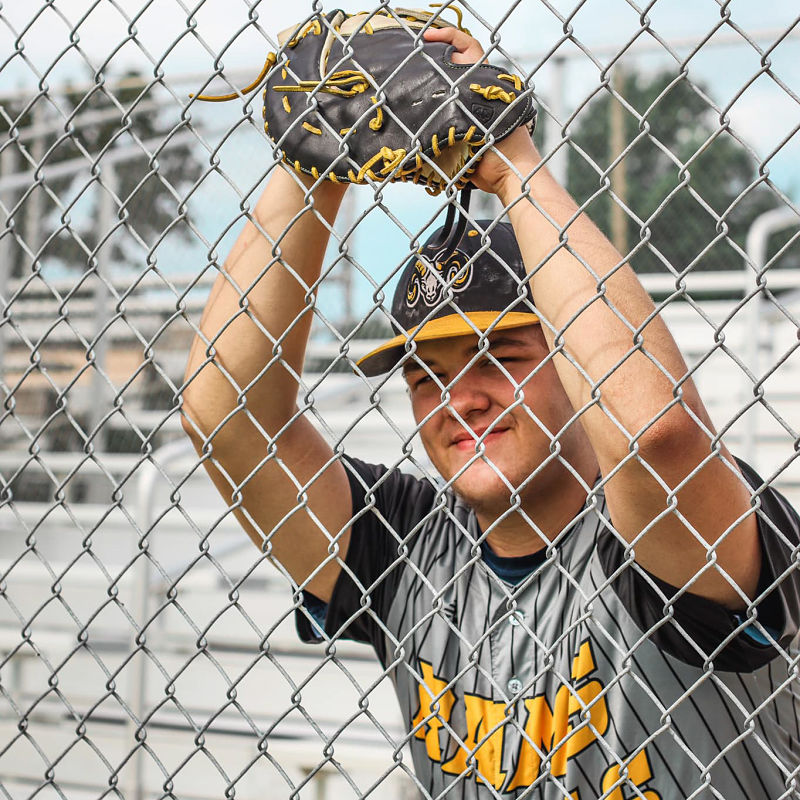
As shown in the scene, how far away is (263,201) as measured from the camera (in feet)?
5.54

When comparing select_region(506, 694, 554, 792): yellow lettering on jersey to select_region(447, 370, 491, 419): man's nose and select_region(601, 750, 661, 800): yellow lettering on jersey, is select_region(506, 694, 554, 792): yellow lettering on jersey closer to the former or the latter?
select_region(601, 750, 661, 800): yellow lettering on jersey

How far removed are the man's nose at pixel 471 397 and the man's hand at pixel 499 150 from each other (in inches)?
18.4

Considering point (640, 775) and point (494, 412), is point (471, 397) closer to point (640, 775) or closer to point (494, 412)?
point (494, 412)

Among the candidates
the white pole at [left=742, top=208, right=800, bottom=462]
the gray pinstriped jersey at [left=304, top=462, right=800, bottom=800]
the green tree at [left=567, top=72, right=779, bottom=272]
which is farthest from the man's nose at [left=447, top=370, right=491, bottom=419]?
the green tree at [left=567, top=72, right=779, bottom=272]

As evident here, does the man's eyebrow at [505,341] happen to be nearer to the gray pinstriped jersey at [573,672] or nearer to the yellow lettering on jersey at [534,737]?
the gray pinstriped jersey at [573,672]

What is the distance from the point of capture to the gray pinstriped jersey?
126cm

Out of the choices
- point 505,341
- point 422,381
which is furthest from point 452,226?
point 422,381

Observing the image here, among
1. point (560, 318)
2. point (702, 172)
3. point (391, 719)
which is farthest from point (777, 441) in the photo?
point (560, 318)

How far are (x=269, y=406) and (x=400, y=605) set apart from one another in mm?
458

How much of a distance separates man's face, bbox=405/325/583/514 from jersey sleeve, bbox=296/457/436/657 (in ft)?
0.45

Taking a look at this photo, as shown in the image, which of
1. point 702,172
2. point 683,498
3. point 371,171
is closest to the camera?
point 683,498

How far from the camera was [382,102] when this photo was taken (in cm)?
131

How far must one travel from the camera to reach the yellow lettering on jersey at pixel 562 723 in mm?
1485

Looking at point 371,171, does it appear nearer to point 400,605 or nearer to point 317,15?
point 317,15
